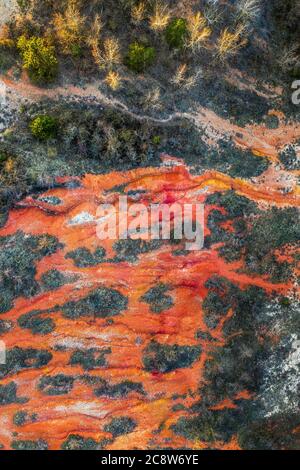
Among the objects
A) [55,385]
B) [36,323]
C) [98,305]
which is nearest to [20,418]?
[55,385]

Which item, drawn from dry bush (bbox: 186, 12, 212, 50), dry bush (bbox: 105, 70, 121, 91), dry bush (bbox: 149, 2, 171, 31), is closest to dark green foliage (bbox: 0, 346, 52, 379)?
dry bush (bbox: 105, 70, 121, 91)

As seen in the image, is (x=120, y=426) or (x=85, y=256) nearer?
(x=85, y=256)

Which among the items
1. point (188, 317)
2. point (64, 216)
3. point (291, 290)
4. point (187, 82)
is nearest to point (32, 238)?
point (64, 216)

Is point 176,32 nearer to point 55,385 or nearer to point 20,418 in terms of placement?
point 55,385

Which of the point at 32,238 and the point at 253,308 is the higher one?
the point at 32,238

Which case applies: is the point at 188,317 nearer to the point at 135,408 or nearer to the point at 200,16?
the point at 135,408
